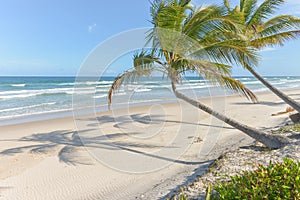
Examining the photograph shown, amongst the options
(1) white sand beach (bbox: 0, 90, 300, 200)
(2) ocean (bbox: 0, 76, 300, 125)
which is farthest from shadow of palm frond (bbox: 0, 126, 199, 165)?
(2) ocean (bbox: 0, 76, 300, 125)

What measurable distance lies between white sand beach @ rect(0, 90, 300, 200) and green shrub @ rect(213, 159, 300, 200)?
4.31 feet

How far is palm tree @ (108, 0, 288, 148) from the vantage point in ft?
15.0

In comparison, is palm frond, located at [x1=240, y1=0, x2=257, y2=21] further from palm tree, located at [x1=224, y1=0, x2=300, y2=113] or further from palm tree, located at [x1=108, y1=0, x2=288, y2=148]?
palm tree, located at [x1=108, y1=0, x2=288, y2=148]

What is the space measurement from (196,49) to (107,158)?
3.46m

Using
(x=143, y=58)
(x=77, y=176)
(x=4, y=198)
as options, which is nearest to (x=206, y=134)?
(x=143, y=58)

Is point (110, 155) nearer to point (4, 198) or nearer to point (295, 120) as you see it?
point (4, 198)

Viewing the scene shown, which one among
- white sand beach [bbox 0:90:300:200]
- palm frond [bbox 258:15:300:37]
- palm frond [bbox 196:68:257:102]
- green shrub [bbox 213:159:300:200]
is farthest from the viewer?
palm frond [bbox 258:15:300:37]

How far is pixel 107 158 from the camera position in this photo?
17.6ft

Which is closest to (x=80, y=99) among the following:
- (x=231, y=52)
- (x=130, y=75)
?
(x=130, y=75)

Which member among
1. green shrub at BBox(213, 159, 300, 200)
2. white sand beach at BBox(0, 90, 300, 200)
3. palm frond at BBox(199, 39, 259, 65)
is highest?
palm frond at BBox(199, 39, 259, 65)

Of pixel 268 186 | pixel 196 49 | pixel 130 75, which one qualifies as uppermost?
pixel 196 49

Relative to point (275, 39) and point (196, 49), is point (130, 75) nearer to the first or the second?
point (196, 49)

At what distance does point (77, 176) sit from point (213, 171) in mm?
2752

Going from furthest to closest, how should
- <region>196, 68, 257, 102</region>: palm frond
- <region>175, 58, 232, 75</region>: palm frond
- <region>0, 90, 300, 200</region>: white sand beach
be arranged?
<region>196, 68, 257, 102</region>: palm frond < <region>175, 58, 232, 75</region>: palm frond < <region>0, 90, 300, 200</region>: white sand beach
